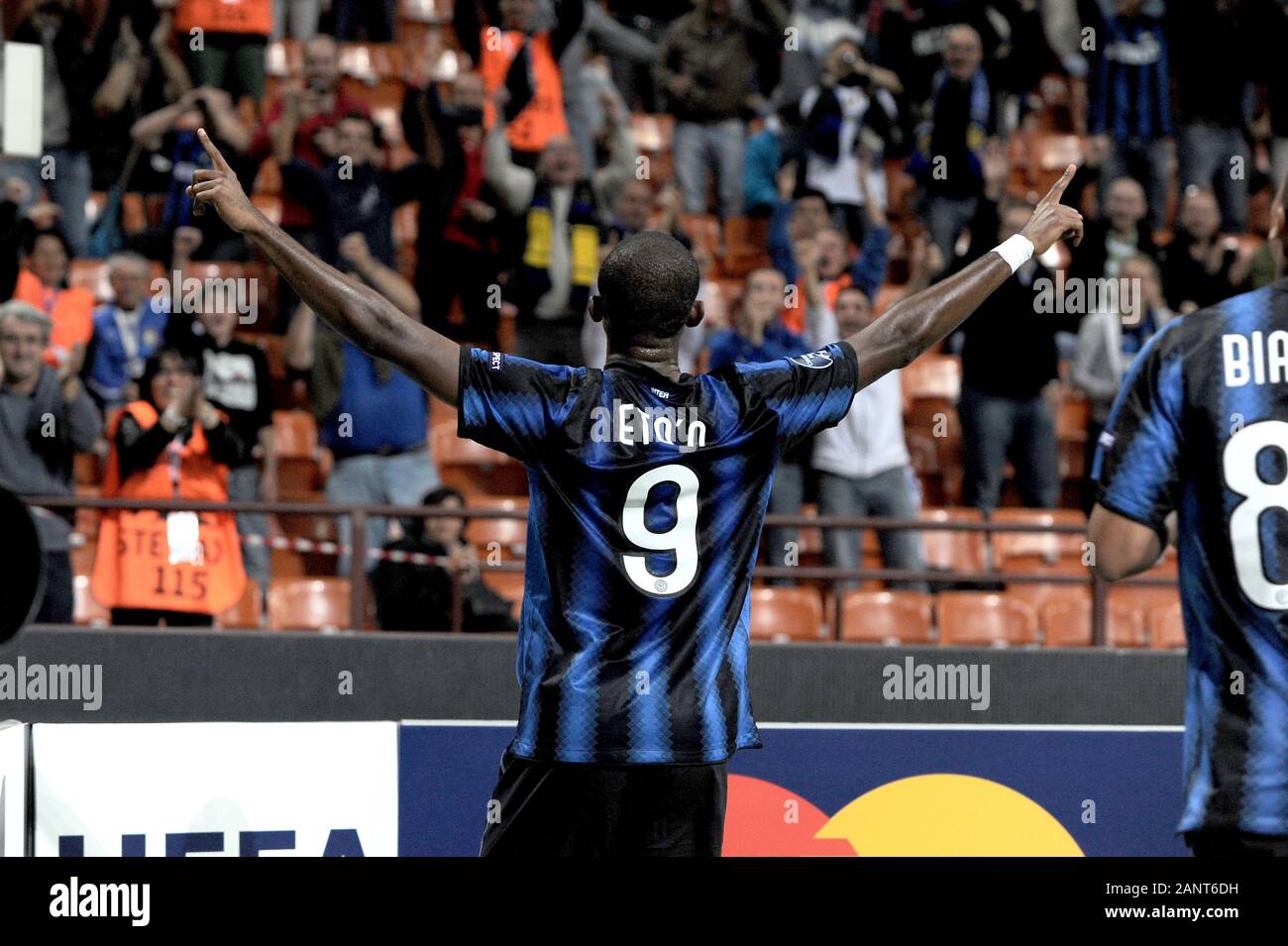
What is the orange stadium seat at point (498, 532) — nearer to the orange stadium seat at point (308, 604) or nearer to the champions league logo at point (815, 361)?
the orange stadium seat at point (308, 604)

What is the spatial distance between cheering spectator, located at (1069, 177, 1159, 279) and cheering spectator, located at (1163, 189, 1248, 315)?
0.16 meters

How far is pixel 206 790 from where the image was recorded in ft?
19.1

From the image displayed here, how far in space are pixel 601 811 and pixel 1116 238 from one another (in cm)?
834

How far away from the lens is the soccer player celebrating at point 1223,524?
3381mm

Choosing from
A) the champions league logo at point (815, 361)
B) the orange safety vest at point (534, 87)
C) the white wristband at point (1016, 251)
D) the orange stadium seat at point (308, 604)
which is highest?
the orange safety vest at point (534, 87)

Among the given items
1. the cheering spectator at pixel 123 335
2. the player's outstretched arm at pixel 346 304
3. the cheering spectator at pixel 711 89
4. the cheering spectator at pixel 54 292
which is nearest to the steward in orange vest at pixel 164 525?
the cheering spectator at pixel 123 335

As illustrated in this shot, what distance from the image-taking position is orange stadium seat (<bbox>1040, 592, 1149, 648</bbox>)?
396 inches

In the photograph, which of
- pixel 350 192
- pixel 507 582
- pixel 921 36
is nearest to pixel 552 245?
pixel 350 192

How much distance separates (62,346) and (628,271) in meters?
6.99

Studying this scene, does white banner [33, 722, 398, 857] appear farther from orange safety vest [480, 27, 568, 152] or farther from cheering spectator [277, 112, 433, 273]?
orange safety vest [480, 27, 568, 152]

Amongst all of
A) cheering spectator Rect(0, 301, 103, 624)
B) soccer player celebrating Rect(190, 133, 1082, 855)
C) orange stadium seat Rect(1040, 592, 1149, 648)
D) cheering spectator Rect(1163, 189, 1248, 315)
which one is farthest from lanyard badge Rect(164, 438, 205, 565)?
cheering spectator Rect(1163, 189, 1248, 315)

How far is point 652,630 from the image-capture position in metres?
3.70

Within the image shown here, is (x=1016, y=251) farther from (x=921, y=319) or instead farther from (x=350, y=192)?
(x=350, y=192)

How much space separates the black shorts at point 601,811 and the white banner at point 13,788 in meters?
2.04
